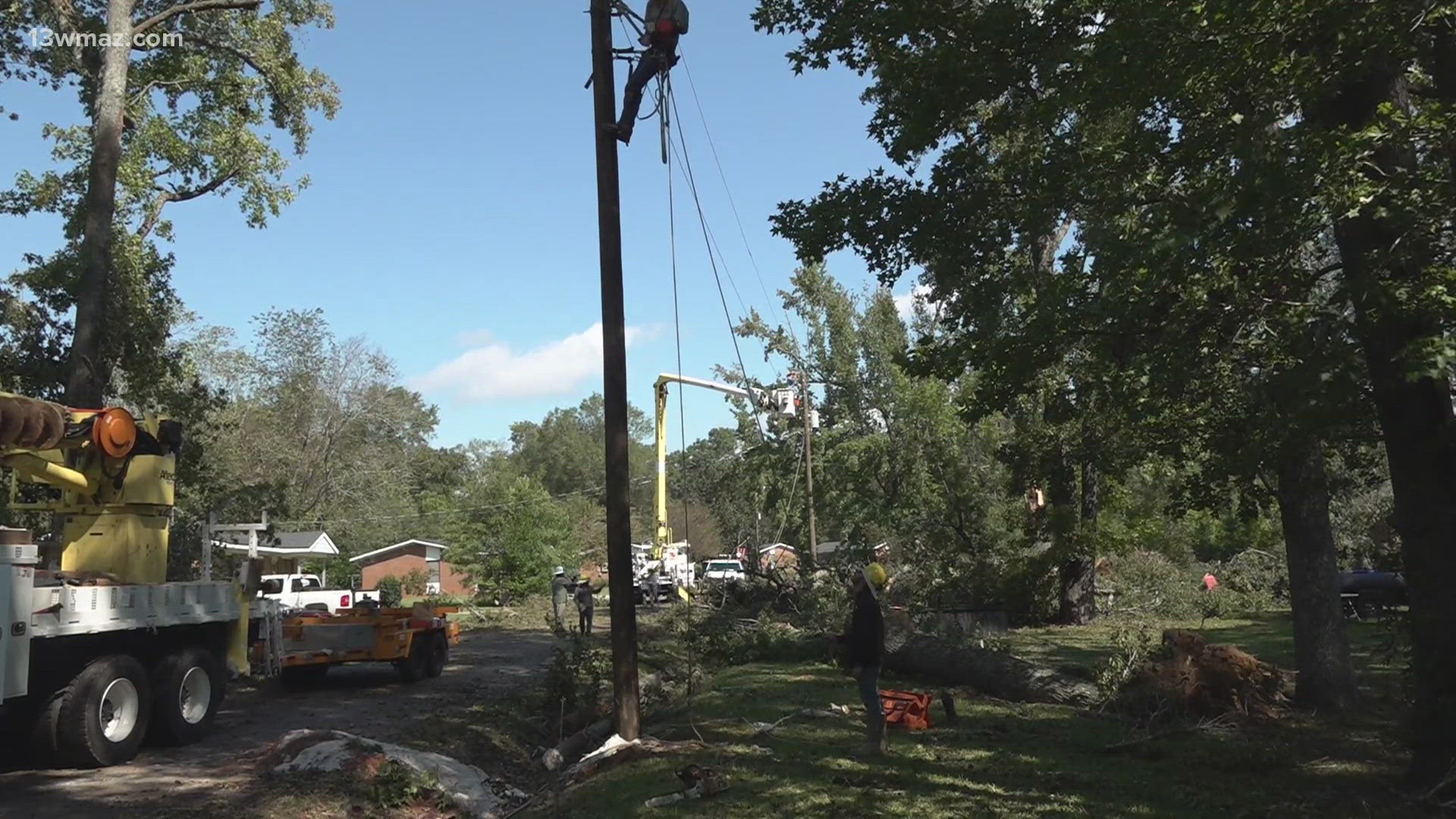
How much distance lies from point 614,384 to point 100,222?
12792 millimetres

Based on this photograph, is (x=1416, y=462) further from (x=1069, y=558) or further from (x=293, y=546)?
(x=293, y=546)

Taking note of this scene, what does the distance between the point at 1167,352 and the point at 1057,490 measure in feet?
49.3

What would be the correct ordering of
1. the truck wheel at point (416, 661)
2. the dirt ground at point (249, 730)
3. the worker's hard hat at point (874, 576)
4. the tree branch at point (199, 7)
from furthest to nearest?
the tree branch at point (199, 7)
the truck wheel at point (416, 661)
the worker's hard hat at point (874, 576)
the dirt ground at point (249, 730)

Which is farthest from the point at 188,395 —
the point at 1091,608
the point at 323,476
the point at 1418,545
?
the point at 323,476

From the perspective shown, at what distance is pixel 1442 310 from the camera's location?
6.17m

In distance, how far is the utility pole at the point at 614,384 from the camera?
1024cm

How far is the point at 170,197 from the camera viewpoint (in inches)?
914

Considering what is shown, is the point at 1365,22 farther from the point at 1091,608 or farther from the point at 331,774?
the point at 1091,608

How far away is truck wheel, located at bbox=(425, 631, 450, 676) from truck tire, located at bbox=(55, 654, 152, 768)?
23.6 feet

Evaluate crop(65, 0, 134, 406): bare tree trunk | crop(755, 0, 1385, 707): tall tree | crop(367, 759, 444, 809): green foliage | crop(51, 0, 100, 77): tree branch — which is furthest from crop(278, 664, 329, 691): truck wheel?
crop(51, 0, 100, 77): tree branch

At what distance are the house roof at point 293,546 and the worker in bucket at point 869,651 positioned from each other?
42.1ft

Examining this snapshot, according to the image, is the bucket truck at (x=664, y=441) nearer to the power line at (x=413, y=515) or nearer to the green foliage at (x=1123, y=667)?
the power line at (x=413, y=515)

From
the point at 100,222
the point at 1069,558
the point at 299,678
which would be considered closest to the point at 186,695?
the point at 299,678

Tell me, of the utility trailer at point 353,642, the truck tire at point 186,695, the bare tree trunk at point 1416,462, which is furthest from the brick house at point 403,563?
the bare tree trunk at point 1416,462
